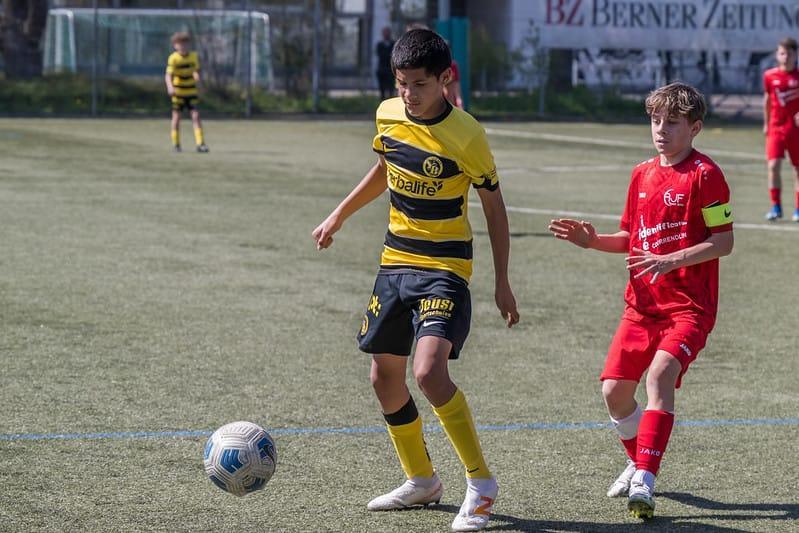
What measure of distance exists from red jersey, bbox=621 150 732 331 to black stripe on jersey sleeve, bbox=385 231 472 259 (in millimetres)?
692

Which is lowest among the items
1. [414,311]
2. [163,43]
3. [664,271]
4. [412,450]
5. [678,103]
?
[412,450]

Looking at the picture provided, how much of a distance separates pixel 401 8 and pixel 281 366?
91.6ft

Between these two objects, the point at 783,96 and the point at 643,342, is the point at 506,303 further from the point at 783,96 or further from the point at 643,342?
the point at 783,96

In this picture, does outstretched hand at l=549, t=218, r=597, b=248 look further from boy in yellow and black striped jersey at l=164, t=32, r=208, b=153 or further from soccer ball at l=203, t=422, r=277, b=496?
boy in yellow and black striped jersey at l=164, t=32, r=208, b=153

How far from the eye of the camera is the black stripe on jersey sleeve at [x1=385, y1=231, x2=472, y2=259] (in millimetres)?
5176

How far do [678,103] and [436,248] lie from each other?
1.10m

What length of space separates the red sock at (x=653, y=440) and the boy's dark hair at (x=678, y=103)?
1156mm

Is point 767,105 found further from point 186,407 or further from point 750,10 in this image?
point 750,10

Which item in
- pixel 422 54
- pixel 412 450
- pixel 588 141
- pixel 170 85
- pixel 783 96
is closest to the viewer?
pixel 422 54

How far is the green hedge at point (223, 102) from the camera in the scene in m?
31.9

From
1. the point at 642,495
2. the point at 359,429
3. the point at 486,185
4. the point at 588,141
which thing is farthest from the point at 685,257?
the point at 588,141

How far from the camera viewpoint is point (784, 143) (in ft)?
50.5

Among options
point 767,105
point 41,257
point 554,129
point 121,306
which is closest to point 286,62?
point 554,129

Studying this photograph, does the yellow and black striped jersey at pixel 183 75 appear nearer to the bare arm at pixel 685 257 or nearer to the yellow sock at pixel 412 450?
the yellow sock at pixel 412 450
